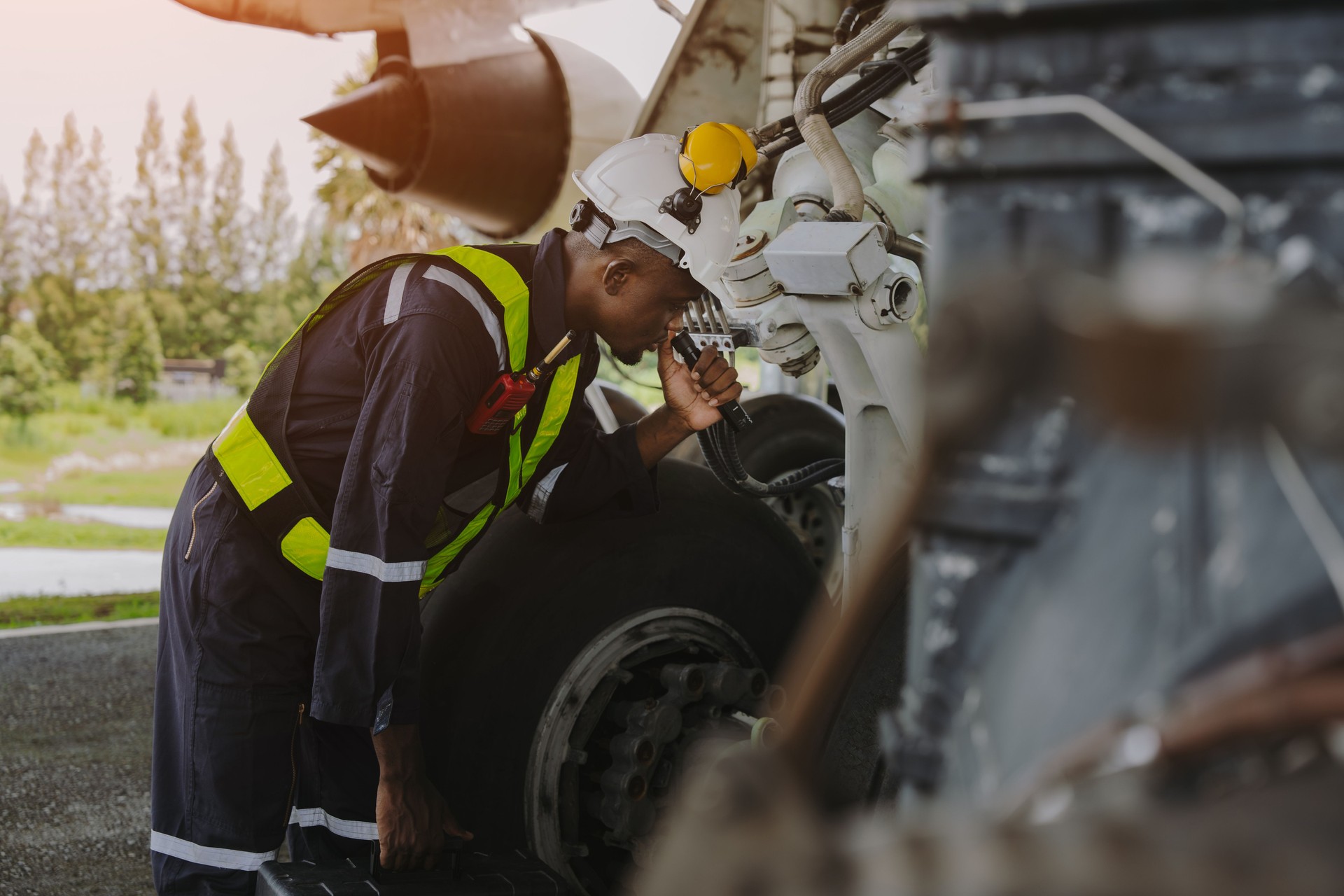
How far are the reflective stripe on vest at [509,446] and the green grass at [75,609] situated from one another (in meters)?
4.91

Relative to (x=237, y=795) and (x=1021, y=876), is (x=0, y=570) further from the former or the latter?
(x=1021, y=876)

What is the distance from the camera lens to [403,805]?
6.48ft

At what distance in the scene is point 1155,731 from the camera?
59 cm

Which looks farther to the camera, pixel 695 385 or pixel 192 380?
pixel 192 380

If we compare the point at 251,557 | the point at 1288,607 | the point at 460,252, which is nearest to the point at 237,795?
the point at 251,557

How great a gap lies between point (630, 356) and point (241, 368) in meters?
11.4

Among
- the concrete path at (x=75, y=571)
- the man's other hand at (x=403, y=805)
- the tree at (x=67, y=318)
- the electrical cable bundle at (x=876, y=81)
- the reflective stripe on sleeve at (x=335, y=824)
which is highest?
the electrical cable bundle at (x=876, y=81)

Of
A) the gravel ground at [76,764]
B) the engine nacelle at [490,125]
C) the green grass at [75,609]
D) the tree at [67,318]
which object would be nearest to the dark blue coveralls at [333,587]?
Answer: the gravel ground at [76,764]

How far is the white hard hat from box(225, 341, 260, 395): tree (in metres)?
10.6

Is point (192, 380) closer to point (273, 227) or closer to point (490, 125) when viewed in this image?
point (273, 227)

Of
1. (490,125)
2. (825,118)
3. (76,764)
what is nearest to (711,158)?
(825,118)

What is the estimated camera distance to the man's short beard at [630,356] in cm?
243

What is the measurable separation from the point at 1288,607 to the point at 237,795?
78.1 inches

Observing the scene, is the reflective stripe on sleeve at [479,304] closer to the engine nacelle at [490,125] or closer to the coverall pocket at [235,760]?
the coverall pocket at [235,760]
